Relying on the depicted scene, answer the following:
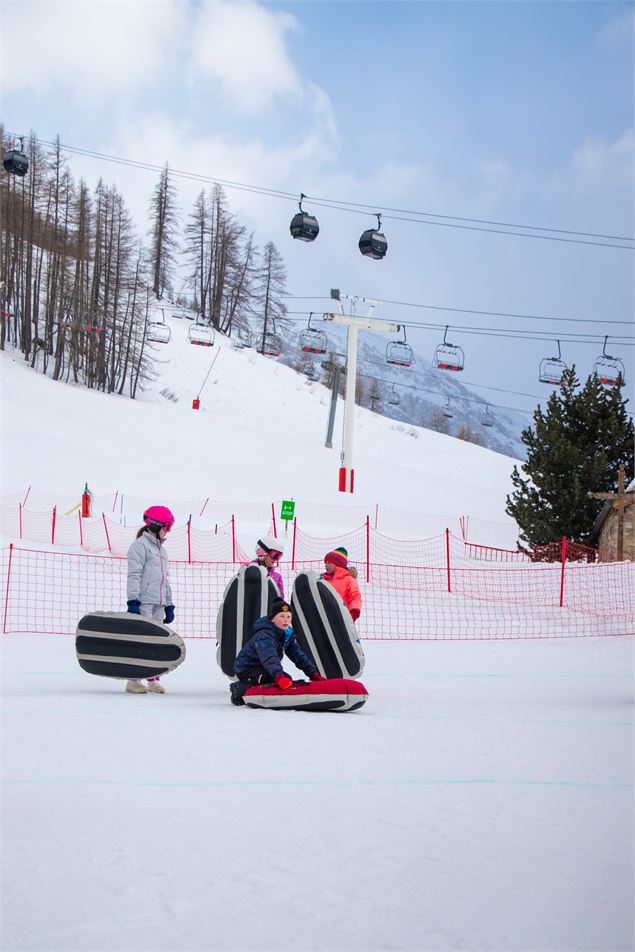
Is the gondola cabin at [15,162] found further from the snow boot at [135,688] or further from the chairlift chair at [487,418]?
the chairlift chair at [487,418]

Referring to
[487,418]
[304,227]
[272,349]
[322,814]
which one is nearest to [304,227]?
[304,227]

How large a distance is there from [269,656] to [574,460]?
1965 centimetres

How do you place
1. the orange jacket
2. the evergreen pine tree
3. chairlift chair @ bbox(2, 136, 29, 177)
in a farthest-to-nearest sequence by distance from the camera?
the evergreen pine tree → chairlift chair @ bbox(2, 136, 29, 177) → the orange jacket

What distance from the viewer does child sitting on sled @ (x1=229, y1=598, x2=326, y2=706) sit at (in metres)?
6.35

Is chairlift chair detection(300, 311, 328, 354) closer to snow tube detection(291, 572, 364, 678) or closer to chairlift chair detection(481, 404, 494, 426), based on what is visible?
chairlift chair detection(481, 404, 494, 426)

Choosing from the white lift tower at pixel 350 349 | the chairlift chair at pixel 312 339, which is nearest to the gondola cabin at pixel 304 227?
the chairlift chair at pixel 312 339

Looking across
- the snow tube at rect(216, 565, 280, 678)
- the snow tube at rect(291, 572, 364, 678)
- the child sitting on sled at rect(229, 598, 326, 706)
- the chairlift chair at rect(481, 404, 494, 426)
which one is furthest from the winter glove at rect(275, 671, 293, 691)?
the chairlift chair at rect(481, 404, 494, 426)

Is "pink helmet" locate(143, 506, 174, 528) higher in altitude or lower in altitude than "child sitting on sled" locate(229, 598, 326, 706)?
higher

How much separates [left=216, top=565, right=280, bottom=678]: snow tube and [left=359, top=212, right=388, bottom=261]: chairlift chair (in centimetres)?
1765

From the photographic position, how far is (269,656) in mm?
6336

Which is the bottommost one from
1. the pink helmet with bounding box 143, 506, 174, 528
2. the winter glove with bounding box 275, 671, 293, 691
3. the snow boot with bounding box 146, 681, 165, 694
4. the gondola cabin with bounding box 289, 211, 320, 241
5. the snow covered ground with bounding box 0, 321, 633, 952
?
the snow boot with bounding box 146, 681, 165, 694

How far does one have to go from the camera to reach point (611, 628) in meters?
13.9

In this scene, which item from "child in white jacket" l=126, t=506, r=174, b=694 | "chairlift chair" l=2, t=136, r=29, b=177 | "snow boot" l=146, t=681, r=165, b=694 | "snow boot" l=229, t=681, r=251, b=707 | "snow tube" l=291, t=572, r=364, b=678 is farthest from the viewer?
"chairlift chair" l=2, t=136, r=29, b=177

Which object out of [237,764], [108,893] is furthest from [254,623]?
[108,893]
